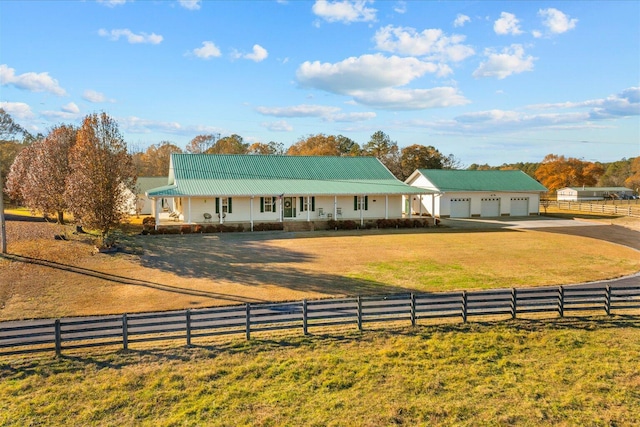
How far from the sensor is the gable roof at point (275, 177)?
31513mm

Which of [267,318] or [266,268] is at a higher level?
[266,268]

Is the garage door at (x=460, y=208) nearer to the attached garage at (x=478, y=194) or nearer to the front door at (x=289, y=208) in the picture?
the attached garage at (x=478, y=194)

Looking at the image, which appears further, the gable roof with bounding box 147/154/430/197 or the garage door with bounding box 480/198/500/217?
the garage door with bounding box 480/198/500/217

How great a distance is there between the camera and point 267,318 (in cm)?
1219

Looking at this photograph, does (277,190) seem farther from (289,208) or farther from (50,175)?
(50,175)

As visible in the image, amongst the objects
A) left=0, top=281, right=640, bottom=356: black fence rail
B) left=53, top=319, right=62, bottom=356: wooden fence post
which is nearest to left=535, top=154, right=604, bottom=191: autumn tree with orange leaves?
left=0, top=281, right=640, bottom=356: black fence rail

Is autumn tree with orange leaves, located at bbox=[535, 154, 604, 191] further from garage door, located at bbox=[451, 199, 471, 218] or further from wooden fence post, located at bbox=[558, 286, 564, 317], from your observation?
wooden fence post, located at bbox=[558, 286, 564, 317]

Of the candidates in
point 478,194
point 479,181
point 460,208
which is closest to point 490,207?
point 478,194

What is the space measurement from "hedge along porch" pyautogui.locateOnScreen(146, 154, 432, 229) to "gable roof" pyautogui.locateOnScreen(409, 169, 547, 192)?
254 inches

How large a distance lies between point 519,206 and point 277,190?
26.4m

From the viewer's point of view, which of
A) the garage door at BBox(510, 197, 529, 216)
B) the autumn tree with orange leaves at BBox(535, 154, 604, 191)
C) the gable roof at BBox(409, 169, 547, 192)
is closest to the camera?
the gable roof at BBox(409, 169, 547, 192)

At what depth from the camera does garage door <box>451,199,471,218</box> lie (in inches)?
1617

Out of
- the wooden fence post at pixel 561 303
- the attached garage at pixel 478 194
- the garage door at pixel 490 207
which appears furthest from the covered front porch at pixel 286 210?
the wooden fence post at pixel 561 303

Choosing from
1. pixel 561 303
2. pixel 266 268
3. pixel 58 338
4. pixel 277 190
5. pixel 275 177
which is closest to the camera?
pixel 58 338
